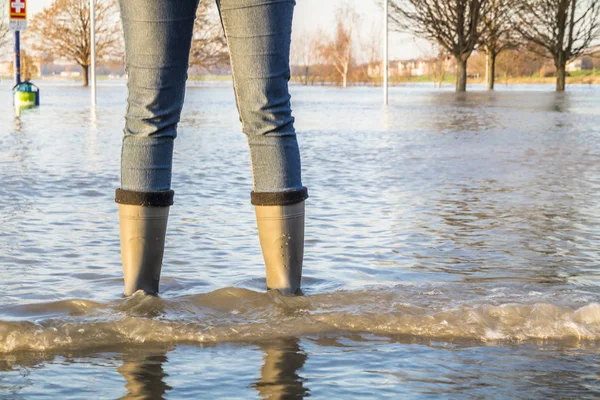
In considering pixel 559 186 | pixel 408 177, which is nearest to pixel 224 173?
pixel 408 177

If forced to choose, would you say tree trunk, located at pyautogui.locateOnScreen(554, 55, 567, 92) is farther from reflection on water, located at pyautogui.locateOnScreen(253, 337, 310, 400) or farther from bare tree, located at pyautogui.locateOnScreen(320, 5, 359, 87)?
reflection on water, located at pyautogui.locateOnScreen(253, 337, 310, 400)

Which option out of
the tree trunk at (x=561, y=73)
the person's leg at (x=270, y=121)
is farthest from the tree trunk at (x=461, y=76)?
the person's leg at (x=270, y=121)

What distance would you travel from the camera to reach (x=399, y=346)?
7.79 feet

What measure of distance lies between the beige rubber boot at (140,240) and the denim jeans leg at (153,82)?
0.06 metres

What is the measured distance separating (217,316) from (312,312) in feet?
0.81

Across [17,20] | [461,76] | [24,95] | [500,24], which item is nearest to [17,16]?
[17,20]

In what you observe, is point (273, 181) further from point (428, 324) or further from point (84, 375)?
point (84, 375)

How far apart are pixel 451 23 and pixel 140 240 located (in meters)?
39.2

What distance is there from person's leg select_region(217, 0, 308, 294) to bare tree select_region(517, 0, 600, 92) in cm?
3768

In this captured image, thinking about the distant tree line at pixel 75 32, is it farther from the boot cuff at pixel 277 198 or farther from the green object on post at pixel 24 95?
the boot cuff at pixel 277 198

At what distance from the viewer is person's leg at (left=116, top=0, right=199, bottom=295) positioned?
8.80 feet

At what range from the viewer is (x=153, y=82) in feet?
8.89

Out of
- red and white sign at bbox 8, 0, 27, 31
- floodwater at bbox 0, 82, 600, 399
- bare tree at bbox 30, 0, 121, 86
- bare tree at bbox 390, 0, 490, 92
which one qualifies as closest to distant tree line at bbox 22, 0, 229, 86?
bare tree at bbox 30, 0, 121, 86

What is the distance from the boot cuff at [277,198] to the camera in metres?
2.78
